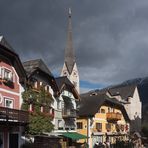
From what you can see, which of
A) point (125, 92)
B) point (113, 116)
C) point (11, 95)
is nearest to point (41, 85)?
point (11, 95)

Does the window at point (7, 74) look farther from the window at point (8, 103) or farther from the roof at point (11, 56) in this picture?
the window at point (8, 103)

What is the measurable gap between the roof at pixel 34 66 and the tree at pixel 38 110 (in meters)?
2.35

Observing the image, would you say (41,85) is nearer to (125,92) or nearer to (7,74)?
(7,74)

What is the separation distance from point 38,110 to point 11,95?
5193 millimetres

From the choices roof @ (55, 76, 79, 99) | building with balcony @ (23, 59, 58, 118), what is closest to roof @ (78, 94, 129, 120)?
roof @ (55, 76, 79, 99)

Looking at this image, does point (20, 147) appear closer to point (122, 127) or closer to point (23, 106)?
point (23, 106)

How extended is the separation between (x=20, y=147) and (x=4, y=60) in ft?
28.5

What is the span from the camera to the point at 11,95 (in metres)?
39.6

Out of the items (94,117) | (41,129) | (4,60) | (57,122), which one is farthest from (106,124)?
(4,60)

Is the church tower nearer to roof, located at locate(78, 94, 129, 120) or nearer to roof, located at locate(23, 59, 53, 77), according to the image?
roof, located at locate(78, 94, 129, 120)

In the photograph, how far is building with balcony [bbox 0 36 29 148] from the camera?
1444 inches

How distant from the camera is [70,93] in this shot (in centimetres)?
5722

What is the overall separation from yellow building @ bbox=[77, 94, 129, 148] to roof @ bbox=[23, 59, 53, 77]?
51.5 feet

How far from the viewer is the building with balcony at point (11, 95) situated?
1444 inches
